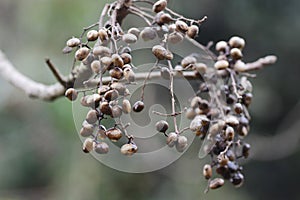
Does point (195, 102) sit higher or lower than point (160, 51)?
lower

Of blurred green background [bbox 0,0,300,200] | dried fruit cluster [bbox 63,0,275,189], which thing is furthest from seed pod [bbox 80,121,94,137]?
blurred green background [bbox 0,0,300,200]

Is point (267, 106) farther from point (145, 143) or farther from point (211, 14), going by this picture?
point (145, 143)

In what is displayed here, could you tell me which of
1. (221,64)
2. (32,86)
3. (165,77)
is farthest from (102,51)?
(32,86)

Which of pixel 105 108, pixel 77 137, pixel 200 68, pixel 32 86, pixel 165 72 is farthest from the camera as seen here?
pixel 77 137

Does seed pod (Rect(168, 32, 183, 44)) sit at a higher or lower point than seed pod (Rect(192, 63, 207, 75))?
higher

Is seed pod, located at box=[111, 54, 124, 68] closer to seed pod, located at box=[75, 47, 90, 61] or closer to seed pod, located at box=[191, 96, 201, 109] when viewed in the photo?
seed pod, located at box=[75, 47, 90, 61]

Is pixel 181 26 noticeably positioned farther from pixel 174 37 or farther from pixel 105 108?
pixel 105 108

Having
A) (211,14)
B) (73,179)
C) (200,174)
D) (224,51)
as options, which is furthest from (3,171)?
(224,51)
